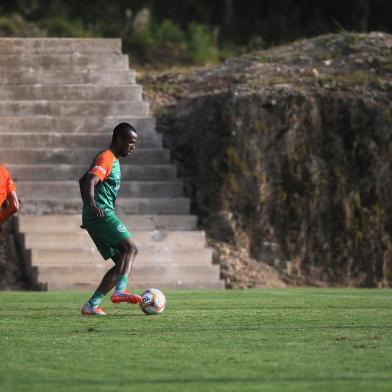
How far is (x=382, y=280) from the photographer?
24844mm

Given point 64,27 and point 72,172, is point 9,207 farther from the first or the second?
point 64,27

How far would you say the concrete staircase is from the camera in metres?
22.4

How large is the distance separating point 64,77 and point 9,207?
12.7 metres

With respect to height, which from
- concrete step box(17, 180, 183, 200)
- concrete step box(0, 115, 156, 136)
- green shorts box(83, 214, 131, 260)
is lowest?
concrete step box(17, 180, 183, 200)

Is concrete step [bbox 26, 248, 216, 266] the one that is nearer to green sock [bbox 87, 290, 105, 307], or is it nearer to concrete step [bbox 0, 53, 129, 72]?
concrete step [bbox 0, 53, 129, 72]

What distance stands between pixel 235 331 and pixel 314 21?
3223 centimetres

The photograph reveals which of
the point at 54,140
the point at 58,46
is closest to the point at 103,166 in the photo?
the point at 54,140

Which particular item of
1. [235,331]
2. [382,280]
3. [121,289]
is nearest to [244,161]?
[382,280]

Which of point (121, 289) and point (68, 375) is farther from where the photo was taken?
point (121, 289)

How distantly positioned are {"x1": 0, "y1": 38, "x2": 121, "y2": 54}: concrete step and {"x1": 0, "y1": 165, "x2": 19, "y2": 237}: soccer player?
13441 mm

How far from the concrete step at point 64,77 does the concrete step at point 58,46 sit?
2.65ft

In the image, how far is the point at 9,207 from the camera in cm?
1562

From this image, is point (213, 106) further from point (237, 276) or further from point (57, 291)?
point (57, 291)

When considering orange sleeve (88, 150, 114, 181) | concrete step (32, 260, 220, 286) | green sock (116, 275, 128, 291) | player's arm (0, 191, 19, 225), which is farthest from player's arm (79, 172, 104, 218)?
concrete step (32, 260, 220, 286)
